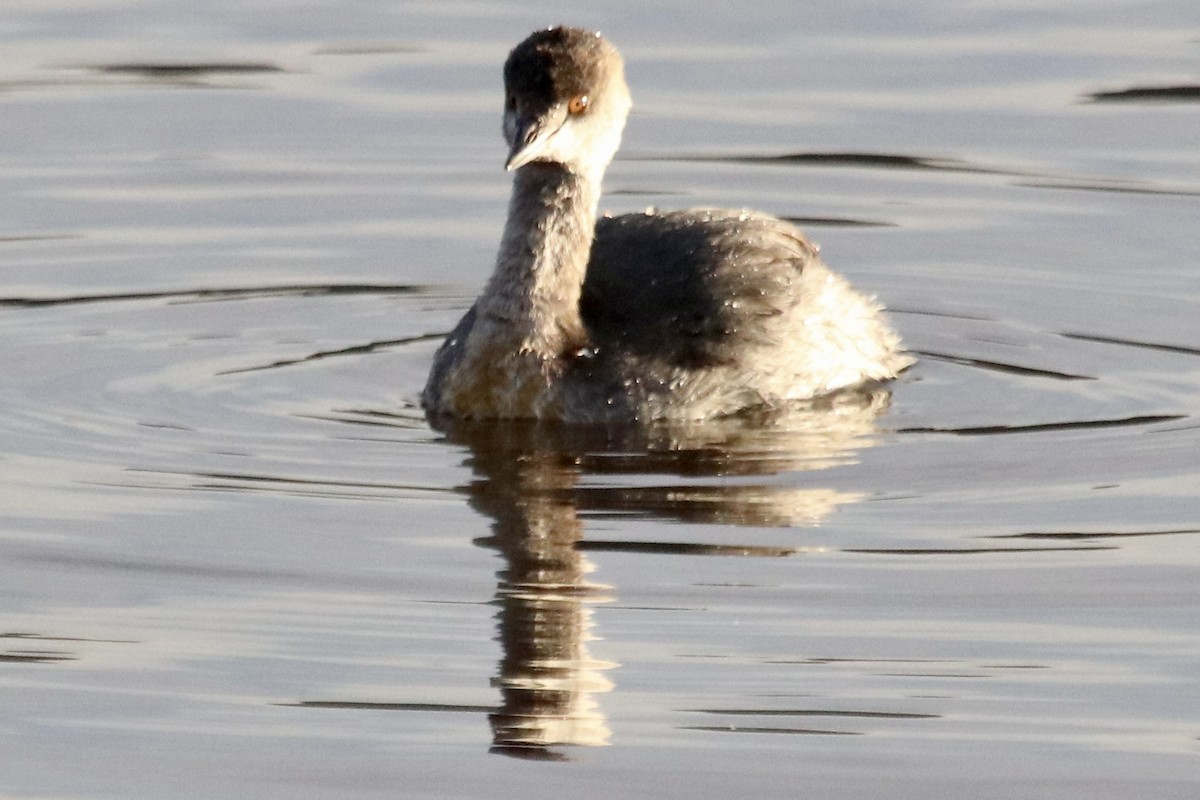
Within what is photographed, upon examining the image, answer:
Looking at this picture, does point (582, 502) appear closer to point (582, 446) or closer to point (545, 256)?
point (582, 446)

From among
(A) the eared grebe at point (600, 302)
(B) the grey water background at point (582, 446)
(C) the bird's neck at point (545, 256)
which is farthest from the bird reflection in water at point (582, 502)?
(C) the bird's neck at point (545, 256)

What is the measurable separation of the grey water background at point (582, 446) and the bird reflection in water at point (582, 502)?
0.08 ft

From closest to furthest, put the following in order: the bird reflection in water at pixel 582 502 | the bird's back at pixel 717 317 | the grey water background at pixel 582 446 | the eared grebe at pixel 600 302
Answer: the grey water background at pixel 582 446 → the bird reflection in water at pixel 582 502 → the eared grebe at pixel 600 302 → the bird's back at pixel 717 317

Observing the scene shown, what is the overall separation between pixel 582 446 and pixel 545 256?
1.01 metres

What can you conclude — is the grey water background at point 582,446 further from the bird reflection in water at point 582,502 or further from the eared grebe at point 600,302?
the eared grebe at point 600,302

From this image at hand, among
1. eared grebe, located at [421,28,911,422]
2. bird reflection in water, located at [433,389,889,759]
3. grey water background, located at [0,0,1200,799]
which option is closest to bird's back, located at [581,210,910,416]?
eared grebe, located at [421,28,911,422]

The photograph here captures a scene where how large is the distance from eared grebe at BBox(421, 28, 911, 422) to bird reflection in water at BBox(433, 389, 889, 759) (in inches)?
5.4

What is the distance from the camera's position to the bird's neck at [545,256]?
11.1 metres

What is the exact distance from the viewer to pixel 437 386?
1118 centimetres

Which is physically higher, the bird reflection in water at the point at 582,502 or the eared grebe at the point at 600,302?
the eared grebe at the point at 600,302

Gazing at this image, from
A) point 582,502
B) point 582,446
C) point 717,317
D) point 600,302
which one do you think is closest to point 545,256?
point 600,302

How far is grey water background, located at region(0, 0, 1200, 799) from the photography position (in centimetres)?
736

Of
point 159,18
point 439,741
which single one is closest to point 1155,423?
point 439,741

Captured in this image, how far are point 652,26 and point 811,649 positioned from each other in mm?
10409
